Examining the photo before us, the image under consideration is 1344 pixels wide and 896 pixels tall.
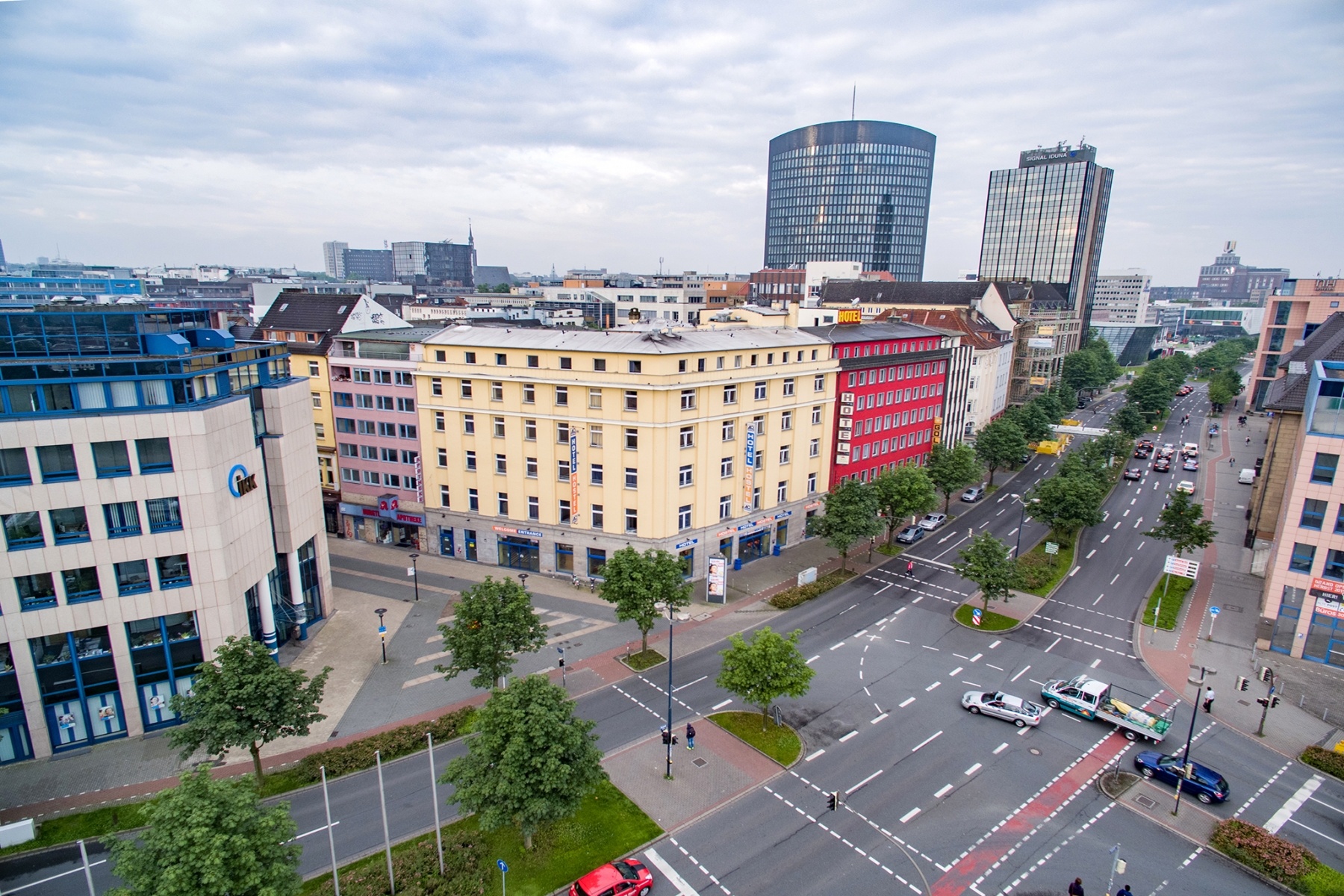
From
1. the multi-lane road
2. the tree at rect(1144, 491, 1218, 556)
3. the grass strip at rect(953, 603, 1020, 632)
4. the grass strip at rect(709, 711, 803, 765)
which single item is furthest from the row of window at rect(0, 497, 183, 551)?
the tree at rect(1144, 491, 1218, 556)

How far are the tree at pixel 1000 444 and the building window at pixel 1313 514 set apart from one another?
37899mm

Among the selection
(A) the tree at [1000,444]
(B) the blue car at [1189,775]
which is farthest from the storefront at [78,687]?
(A) the tree at [1000,444]

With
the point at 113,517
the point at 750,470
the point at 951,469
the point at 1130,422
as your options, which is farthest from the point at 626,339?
the point at 1130,422

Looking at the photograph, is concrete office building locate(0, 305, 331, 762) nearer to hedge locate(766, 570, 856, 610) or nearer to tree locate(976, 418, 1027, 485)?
hedge locate(766, 570, 856, 610)

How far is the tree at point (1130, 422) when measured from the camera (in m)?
99.9

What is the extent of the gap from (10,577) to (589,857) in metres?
29.3

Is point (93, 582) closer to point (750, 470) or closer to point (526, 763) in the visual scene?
point (526, 763)

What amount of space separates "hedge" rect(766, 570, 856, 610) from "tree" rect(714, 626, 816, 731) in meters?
15.6

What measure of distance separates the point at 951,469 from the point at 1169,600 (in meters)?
21.3

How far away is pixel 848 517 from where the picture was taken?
54594 mm

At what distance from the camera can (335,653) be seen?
4425 centimetres

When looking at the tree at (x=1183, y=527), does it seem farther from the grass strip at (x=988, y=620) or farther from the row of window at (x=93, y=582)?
the row of window at (x=93, y=582)

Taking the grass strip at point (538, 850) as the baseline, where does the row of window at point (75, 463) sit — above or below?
above

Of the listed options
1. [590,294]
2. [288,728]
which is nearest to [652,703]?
[288,728]
